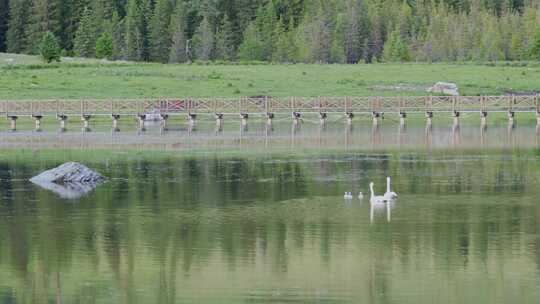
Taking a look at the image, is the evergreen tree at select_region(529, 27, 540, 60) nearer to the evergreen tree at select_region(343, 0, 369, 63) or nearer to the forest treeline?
the forest treeline

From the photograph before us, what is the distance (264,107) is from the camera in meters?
82.3

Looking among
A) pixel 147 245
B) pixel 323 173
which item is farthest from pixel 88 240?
pixel 323 173

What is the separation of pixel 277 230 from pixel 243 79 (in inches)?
2952

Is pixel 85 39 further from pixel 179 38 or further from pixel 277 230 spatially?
pixel 277 230

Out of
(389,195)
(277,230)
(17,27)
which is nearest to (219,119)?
(389,195)

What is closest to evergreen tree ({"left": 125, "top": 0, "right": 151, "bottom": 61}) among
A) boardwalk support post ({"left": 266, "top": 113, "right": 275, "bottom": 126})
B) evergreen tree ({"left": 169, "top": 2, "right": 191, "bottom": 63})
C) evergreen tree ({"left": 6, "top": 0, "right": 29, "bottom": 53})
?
evergreen tree ({"left": 169, "top": 2, "right": 191, "bottom": 63})

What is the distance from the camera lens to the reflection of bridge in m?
78.7

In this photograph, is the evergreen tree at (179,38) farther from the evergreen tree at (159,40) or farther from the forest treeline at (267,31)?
the evergreen tree at (159,40)

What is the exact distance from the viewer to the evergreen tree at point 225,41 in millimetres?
149625

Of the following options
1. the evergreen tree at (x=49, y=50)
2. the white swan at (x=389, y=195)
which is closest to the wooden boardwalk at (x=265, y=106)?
the evergreen tree at (x=49, y=50)

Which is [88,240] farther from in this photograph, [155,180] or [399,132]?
[399,132]

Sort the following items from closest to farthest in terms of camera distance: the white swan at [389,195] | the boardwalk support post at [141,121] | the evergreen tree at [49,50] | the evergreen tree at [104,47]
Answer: the white swan at [389,195] → the boardwalk support post at [141,121] → the evergreen tree at [49,50] → the evergreen tree at [104,47]

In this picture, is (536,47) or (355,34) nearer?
(536,47)

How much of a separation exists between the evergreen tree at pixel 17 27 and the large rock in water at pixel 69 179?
96530mm
